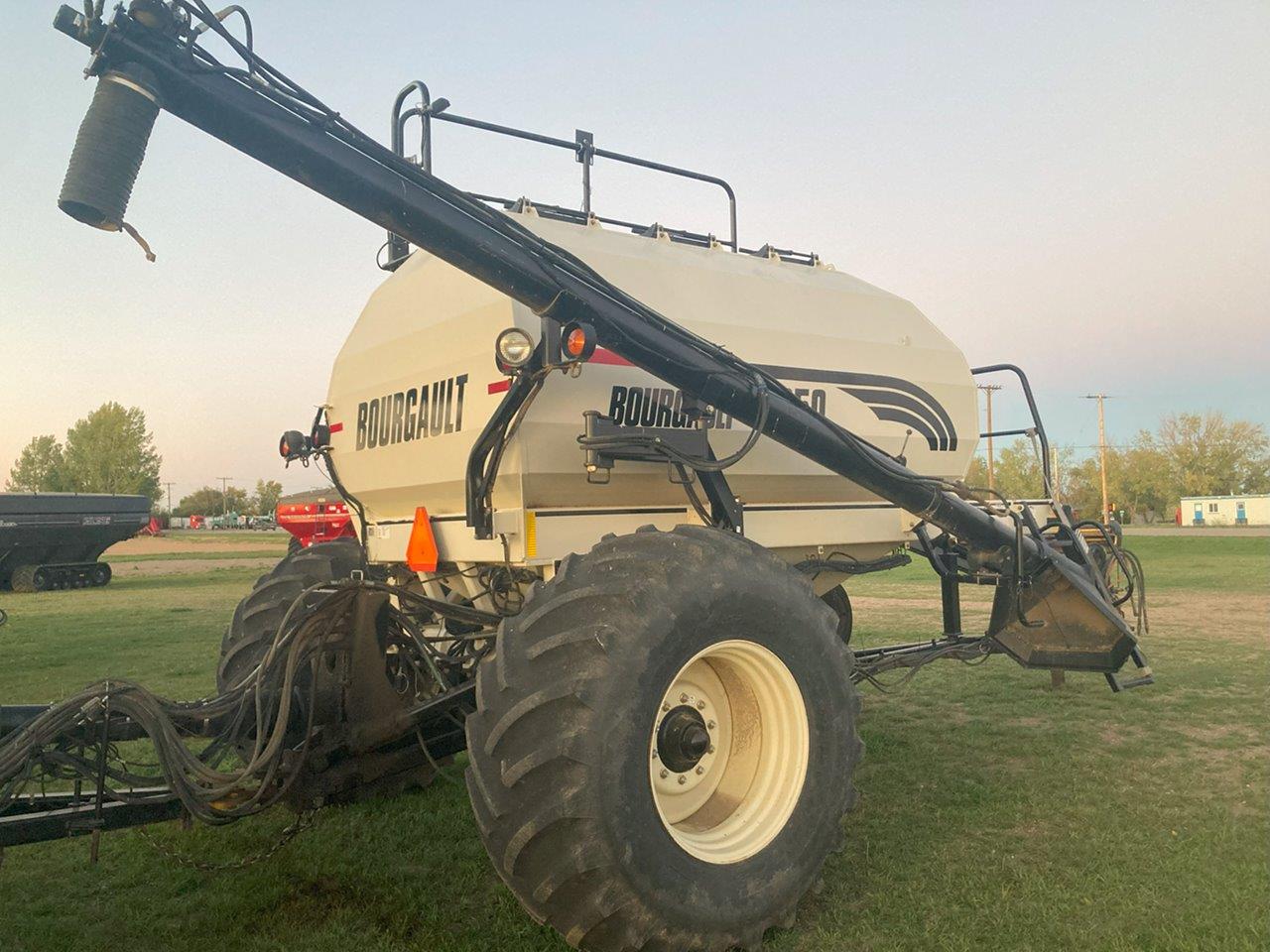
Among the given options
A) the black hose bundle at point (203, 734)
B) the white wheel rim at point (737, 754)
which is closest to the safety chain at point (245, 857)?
the black hose bundle at point (203, 734)

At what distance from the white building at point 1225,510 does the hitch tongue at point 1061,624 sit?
75.9 m

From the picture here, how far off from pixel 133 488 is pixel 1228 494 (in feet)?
293

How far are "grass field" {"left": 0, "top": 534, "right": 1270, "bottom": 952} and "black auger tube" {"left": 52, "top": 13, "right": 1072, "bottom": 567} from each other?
6.33ft

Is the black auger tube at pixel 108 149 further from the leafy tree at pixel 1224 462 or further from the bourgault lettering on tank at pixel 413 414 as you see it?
the leafy tree at pixel 1224 462

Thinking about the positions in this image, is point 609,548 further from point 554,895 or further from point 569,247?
A: point 569,247

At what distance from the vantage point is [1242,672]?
9273 mm

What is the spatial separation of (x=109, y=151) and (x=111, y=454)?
84.2 m

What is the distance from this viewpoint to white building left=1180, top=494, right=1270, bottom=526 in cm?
7119

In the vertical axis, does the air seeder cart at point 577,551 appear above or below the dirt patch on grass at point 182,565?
above

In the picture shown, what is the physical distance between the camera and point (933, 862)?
4.46m

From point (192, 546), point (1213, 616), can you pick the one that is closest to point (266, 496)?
point (192, 546)

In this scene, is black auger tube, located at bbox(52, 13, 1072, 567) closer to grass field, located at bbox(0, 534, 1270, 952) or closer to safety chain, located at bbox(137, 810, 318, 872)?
grass field, located at bbox(0, 534, 1270, 952)

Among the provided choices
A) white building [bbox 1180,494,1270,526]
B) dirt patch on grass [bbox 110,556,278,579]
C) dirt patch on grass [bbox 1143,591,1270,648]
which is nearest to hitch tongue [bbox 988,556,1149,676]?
dirt patch on grass [bbox 1143,591,1270,648]

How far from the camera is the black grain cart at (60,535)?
22.2 meters
